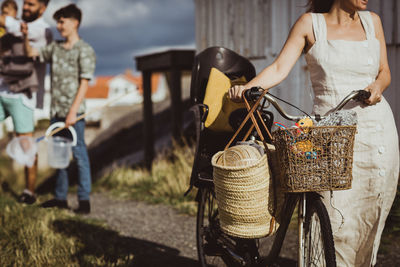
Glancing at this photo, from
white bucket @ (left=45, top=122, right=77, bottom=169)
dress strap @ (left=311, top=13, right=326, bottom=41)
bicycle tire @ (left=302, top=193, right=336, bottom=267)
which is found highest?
dress strap @ (left=311, top=13, right=326, bottom=41)

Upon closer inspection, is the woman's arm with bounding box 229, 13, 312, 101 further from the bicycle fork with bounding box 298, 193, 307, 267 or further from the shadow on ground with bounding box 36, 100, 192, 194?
the shadow on ground with bounding box 36, 100, 192, 194

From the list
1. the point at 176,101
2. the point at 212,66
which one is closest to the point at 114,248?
the point at 212,66

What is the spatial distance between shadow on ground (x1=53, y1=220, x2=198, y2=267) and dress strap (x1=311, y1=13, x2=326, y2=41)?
2289 mm

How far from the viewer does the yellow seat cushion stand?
2.95 metres

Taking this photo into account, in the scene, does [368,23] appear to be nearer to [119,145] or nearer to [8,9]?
[8,9]

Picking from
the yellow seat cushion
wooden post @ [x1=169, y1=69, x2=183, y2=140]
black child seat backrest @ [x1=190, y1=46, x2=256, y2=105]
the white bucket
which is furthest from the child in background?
the yellow seat cushion

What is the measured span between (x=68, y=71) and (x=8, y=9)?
1.27 m

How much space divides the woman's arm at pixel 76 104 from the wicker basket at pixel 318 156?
136 inches

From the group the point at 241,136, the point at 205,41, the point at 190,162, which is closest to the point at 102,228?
the point at 190,162

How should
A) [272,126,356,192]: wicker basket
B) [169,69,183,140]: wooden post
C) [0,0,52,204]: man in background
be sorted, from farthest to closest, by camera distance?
[169,69,183,140]: wooden post < [0,0,52,204]: man in background < [272,126,356,192]: wicker basket

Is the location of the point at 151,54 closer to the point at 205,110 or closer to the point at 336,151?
the point at 205,110

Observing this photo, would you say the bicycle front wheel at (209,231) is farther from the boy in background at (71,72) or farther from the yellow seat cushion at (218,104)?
the boy in background at (71,72)

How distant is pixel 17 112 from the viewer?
18.1 ft

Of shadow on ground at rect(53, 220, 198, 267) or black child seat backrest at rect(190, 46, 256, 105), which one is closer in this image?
black child seat backrest at rect(190, 46, 256, 105)
